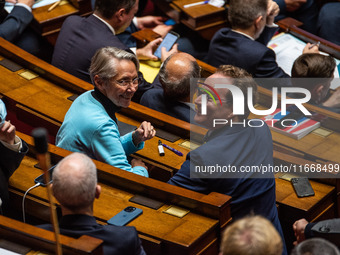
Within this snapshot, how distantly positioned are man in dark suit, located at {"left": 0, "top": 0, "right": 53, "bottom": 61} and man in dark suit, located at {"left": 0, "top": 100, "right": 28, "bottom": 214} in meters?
1.34

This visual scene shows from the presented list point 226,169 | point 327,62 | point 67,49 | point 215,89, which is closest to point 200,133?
point 215,89

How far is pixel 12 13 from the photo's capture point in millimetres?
3574

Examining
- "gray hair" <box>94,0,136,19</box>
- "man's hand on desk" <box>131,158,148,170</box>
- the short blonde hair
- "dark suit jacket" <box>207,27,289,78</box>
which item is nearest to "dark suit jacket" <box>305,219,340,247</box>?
the short blonde hair

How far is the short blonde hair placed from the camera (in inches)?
60.0

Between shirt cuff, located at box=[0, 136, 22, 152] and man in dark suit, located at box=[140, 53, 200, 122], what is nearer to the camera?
shirt cuff, located at box=[0, 136, 22, 152]

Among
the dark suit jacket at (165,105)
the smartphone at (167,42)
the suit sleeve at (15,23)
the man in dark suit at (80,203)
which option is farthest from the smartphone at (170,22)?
the man in dark suit at (80,203)

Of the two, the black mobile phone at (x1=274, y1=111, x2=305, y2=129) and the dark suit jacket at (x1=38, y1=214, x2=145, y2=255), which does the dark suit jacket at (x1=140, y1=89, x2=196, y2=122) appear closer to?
the black mobile phone at (x1=274, y1=111, x2=305, y2=129)

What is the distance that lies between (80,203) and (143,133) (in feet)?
2.36

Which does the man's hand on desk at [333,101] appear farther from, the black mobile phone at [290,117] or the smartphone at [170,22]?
the smartphone at [170,22]

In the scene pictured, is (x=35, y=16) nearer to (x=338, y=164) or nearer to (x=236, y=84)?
(x=236, y=84)

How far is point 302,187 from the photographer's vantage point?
247cm

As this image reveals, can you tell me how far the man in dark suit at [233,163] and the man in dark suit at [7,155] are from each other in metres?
0.62

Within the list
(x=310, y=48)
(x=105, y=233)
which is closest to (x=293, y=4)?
(x=310, y=48)

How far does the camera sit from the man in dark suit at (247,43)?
3.44 metres
